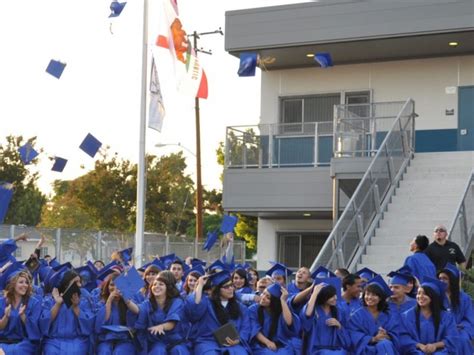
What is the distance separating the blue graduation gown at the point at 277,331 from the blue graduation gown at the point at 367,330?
71 centimetres

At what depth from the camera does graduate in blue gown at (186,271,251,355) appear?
40.0 ft

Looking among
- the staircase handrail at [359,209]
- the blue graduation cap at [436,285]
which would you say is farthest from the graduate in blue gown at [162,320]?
the staircase handrail at [359,209]

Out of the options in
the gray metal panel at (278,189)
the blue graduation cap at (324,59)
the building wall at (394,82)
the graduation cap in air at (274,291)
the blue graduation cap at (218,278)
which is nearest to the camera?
the blue graduation cap at (218,278)

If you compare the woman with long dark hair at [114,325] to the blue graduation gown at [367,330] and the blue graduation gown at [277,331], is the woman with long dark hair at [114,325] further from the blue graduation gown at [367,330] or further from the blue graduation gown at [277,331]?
the blue graduation gown at [367,330]

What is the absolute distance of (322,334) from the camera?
12586 mm

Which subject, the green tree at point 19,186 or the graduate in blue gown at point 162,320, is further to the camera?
the green tree at point 19,186

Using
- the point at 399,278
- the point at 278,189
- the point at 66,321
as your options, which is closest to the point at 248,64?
the point at 278,189

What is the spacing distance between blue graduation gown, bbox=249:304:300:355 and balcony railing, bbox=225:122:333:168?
1360 centimetres

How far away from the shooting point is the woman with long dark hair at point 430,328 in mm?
12617

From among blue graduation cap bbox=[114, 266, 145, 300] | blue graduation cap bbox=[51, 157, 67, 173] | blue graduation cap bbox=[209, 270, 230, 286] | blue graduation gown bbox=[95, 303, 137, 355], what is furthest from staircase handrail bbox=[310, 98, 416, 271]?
blue graduation cap bbox=[114, 266, 145, 300]

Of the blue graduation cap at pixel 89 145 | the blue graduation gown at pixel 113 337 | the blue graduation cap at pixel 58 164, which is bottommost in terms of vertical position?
the blue graduation gown at pixel 113 337

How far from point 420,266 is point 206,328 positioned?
13.3ft

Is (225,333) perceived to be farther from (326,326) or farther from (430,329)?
(430,329)

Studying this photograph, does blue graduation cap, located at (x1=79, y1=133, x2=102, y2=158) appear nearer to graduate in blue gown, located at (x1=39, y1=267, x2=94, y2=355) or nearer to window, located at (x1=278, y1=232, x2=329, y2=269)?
window, located at (x1=278, y1=232, x2=329, y2=269)
